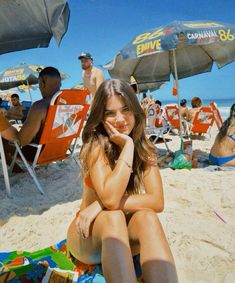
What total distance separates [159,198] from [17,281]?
0.99 metres

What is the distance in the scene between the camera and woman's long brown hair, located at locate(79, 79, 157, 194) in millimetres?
1657

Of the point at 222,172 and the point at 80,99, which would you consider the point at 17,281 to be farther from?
the point at 222,172

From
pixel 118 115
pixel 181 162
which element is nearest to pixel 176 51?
pixel 181 162

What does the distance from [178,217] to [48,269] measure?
4.48ft

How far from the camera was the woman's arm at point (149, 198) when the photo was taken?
1.52 metres

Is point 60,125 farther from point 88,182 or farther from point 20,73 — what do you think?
point 20,73

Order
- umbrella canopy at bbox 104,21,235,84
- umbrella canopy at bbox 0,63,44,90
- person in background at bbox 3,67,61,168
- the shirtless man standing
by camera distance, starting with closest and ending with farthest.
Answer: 1. person in background at bbox 3,67,61,168
2. umbrella canopy at bbox 104,21,235,84
3. the shirtless man standing
4. umbrella canopy at bbox 0,63,44,90

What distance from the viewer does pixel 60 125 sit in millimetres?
3260

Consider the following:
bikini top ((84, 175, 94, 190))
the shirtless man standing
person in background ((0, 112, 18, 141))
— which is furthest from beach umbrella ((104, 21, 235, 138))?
bikini top ((84, 175, 94, 190))

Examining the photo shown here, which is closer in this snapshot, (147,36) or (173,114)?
(147,36)

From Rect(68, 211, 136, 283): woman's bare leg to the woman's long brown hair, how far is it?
348 millimetres

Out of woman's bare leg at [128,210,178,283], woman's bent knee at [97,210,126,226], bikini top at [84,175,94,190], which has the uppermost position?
bikini top at [84,175,94,190]

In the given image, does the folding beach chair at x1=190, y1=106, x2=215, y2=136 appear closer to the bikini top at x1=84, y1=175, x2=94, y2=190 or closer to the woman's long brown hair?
the woman's long brown hair

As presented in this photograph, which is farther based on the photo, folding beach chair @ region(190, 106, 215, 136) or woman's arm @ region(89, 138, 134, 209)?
folding beach chair @ region(190, 106, 215, 136)
